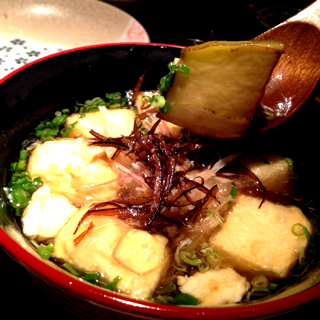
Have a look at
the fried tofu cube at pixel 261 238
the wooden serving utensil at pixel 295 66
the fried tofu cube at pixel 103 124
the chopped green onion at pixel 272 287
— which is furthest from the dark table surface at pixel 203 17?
the chopped green onion at pixel 272 287

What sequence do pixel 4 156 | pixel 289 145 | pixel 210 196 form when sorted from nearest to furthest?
pixel 210 196 < pixel 4 156 < pixel 289 145

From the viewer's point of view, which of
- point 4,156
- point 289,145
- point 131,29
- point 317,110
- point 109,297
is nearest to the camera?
point 109,297

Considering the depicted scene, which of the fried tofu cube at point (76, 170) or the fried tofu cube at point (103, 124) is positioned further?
the fried tofu cube at point (103, 124)

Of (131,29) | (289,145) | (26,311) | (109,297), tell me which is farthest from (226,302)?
(131,29)

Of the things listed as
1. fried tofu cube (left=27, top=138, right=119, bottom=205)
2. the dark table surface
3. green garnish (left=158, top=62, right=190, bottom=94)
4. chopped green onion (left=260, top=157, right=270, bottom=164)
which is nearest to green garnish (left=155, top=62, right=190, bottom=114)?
green garnish (left=158, top=62, right=190, bottom=94)

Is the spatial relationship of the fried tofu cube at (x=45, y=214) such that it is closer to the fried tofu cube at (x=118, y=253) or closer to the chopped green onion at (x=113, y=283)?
the fried tofu cube at (x=118, y=253)

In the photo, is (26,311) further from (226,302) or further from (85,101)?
(85,101)

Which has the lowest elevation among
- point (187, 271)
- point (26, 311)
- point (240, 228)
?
point (26, 311)

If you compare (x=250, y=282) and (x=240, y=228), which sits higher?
(x=240, y=228)
